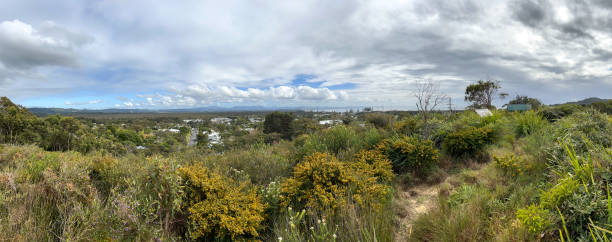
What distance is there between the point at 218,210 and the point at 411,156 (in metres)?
4.94

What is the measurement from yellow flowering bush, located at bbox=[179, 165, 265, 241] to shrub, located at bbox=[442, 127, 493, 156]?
20.6 feet

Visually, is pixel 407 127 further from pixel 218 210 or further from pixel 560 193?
pixel 218 210

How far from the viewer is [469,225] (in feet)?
10.4

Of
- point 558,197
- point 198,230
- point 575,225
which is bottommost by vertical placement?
point 198,230

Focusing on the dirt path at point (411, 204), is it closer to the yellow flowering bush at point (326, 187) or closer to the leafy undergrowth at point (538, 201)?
the leafy undergrowth at point (538, 201)

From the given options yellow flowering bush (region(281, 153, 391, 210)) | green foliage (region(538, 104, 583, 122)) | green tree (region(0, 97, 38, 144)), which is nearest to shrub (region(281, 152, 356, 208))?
yellow flowering bush (region(281, 153, 391, 210))

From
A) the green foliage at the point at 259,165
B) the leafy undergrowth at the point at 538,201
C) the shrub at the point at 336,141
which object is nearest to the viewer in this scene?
the leafy undergrowth at the point at 538,201

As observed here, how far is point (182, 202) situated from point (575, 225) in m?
4.95

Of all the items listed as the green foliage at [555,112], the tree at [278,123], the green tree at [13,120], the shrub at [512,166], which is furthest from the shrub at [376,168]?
the tree at [278,123]

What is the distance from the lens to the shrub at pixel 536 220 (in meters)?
2.62

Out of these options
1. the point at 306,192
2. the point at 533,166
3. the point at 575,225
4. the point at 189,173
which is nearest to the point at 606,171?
the point at 575,225

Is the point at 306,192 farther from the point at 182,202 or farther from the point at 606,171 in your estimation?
the point at 606,171

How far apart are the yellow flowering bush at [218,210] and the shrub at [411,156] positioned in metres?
4.25

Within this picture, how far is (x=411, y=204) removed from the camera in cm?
476
